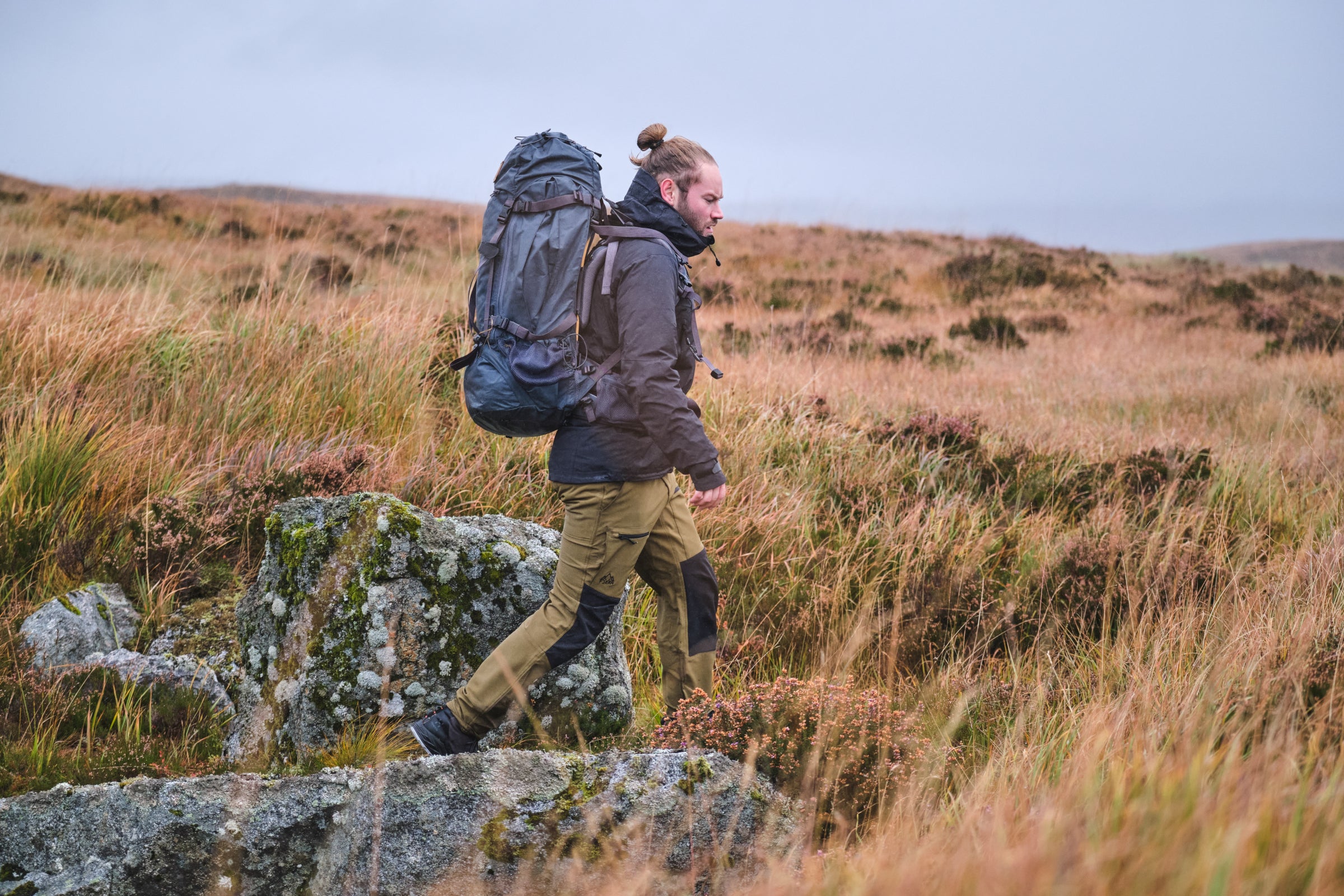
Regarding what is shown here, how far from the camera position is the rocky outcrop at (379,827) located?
2180 millimetres

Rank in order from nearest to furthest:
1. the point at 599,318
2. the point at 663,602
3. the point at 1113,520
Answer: the point at 599,318, the point at 663,602, the point at 1113,520

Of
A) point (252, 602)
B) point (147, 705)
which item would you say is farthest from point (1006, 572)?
point (147, 705)

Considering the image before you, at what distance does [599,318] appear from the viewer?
279cm

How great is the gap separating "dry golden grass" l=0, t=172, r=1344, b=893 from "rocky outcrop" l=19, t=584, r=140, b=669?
0.15 meters

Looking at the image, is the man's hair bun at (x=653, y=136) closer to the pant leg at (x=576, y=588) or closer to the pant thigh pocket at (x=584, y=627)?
Result: the pant leg at (x=576, y=588)

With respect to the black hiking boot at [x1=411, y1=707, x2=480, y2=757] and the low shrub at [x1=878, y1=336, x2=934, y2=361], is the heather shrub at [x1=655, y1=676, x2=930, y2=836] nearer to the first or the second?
the black hiking boot at [x1=411, y1=707, x2=480, y2=757]

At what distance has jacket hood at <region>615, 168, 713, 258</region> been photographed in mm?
2803

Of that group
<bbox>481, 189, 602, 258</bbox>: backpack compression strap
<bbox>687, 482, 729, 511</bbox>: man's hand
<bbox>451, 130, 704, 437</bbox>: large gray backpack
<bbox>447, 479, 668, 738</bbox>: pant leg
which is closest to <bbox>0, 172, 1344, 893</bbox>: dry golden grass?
<bbox>447, 479, 668, 738</bbox>: pant leg

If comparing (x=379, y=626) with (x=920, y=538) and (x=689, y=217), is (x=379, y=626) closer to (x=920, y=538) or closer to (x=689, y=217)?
(x=689, y=217)

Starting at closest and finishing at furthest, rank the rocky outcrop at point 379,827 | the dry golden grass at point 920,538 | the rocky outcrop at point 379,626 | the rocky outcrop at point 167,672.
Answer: the dry golden grass at point 920,538 < the rocky outcrop at point 379,827 < the rocky outcrop at point 379,626 < the rocky outcrop at point 167,672

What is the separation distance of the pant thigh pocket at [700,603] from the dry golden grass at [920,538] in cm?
44

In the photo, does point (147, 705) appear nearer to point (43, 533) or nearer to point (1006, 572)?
point (43, 533)

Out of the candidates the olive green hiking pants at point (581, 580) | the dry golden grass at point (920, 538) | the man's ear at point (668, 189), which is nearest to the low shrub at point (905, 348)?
the dry golden grass at point (920, 538)

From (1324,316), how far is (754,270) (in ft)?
38.3
